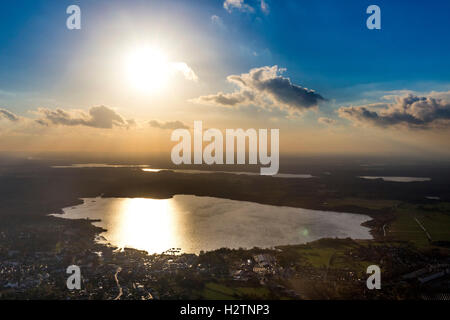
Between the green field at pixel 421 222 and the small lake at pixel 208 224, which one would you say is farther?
A: the green field at pixel 421 222

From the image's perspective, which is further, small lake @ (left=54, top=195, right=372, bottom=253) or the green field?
the green field

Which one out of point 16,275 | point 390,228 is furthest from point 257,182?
point 16,275

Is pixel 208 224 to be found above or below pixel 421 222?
below

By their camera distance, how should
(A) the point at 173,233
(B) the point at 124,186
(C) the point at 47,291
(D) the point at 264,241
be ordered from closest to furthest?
(C) the point at 47,291, (D) the point at 264,241, (A) the point at 173,233, (B) the point at 124,186

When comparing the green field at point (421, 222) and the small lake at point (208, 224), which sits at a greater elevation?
the green field at point (421, 222)

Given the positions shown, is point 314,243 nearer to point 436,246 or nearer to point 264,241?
point 264,241

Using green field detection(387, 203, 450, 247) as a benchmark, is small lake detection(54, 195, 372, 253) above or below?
below

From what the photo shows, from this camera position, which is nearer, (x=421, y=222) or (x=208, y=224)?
(x=208, y=224)

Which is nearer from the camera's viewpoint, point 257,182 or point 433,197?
point 433,197
